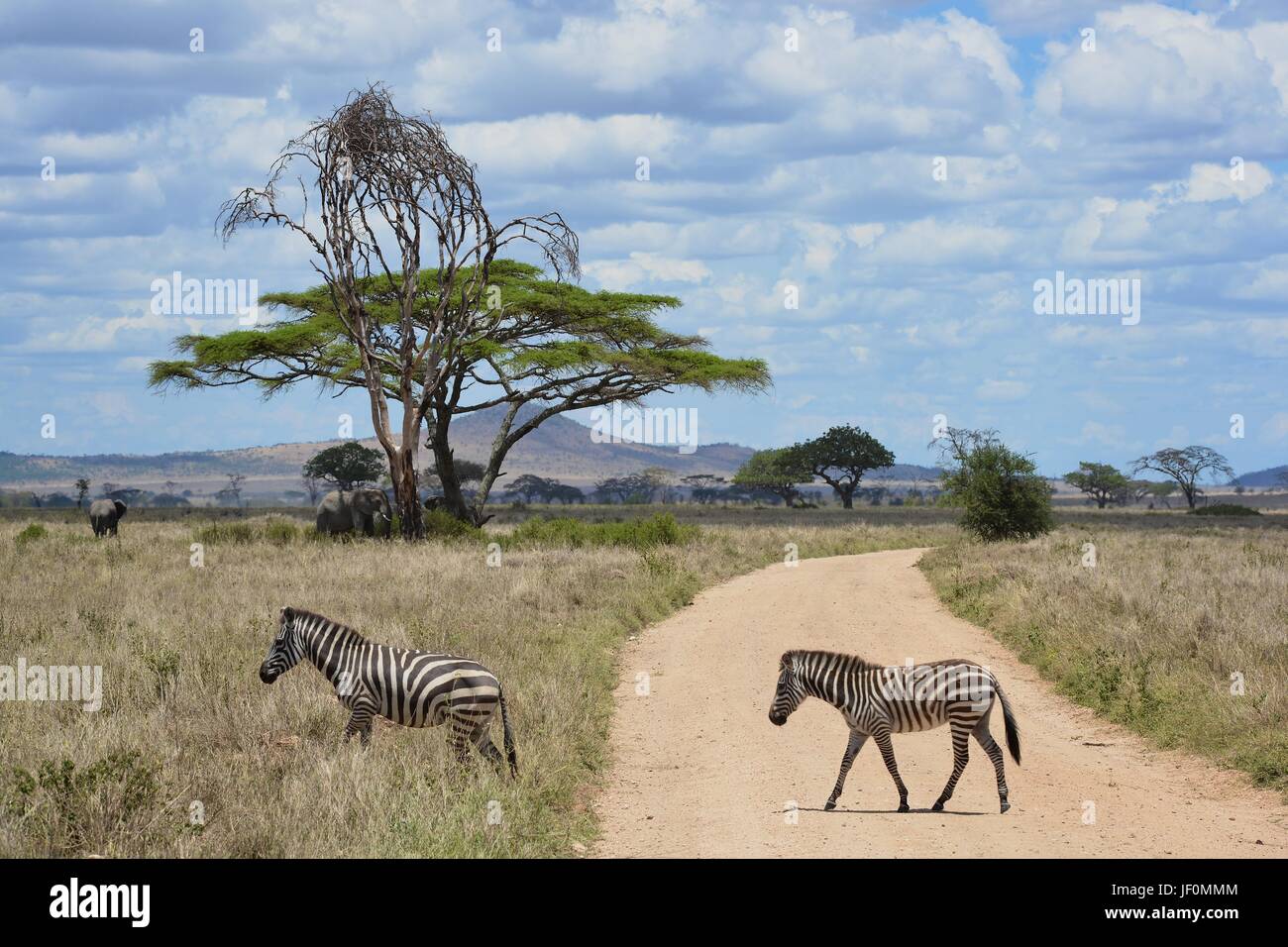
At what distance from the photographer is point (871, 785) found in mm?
10172

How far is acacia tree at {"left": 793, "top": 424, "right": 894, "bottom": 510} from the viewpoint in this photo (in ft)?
349

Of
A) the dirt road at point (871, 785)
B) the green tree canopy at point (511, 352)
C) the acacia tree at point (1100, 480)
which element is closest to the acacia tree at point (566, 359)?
the green tree canopy at point (511, 352)

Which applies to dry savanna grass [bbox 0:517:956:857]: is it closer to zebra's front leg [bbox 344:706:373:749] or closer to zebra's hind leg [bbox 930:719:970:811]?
zebra's front leg [bbox 344:706:373:749]

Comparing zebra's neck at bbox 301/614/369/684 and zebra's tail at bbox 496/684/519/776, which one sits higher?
zebra's neck at bbox 301/614/369/684

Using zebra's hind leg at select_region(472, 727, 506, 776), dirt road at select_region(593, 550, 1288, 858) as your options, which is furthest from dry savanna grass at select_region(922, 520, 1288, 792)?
zebra's hind leg at select_region(472, 727, 506, 776)

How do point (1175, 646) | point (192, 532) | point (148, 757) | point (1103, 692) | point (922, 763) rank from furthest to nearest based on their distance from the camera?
1. point (192, 532)
2. point (1175, 646)
3. point (1103, 692)
4. point (922, 763)
5. point (148, 757)

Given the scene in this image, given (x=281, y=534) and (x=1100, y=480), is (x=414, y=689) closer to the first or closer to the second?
(x=281, y=534)

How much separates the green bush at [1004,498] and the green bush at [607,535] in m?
9.05

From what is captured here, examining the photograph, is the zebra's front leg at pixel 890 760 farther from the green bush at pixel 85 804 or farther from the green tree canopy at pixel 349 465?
the green tree canopy at pixel 349 465

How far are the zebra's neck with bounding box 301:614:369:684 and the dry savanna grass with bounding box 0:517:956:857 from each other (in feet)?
2.12
